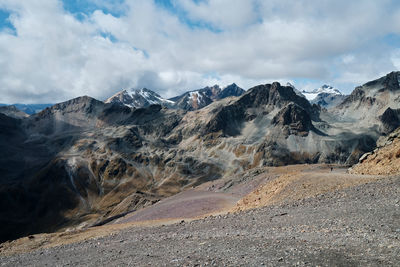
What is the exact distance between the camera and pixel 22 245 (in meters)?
37.3

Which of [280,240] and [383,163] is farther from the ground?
[383,163]

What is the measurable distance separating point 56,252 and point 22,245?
11888mm

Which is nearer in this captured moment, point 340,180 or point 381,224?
point 381,224

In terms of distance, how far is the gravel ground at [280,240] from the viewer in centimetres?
1497

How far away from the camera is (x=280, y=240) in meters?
18.2

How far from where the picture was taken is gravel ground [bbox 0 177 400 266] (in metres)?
15.0

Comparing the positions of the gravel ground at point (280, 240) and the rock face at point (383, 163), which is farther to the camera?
the rock face at point (383, 163)

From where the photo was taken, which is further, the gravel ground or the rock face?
the rock face

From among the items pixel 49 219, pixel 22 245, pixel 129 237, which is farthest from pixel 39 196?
pixel 129 237

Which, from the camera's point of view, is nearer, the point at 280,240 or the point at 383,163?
the point at 280,240

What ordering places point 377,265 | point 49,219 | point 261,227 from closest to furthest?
point 377,265 → point 261,227 → point 49,219

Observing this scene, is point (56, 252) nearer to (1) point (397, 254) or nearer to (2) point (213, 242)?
(2) point (213, 242)

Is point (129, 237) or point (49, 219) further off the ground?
point (129, 237)

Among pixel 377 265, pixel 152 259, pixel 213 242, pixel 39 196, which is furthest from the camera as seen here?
pixel 39 196
